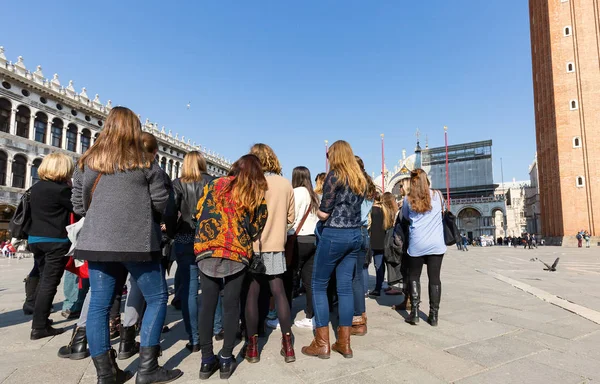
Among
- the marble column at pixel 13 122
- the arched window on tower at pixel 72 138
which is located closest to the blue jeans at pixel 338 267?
the marble column at pixel 13 122

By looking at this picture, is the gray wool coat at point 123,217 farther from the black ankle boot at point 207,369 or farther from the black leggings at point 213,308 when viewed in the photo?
the black ankle boot at point 207,369

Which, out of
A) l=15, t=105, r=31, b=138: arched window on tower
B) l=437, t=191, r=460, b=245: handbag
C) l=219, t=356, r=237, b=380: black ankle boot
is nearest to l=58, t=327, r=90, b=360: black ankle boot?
l=219, t=356, r=237, b=380: black ankle boot

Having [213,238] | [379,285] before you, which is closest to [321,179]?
[213,238]

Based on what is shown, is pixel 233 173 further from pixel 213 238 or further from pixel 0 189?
pixel 0 189

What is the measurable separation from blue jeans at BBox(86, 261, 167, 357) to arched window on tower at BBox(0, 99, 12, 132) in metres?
31.7

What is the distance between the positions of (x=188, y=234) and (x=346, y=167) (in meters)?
1.78

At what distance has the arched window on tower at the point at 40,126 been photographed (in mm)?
27969

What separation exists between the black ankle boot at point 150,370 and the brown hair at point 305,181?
2.15 metres

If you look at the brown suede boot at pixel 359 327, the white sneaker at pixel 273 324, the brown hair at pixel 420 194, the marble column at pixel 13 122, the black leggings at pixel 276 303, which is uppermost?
the marble column at pixel 13 122

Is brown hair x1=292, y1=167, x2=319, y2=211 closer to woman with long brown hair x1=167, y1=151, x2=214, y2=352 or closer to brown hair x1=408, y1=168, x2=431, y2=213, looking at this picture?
woman with long brown hair x1=167, y1=151, x2=214, y2=352

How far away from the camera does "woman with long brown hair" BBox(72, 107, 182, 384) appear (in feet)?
7.69

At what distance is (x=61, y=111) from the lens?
99.1ft

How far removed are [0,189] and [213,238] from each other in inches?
1216

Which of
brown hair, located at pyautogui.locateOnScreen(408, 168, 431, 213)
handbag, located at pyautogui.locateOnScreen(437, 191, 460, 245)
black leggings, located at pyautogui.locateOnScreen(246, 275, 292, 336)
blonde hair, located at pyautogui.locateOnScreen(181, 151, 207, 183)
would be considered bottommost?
black leggings, located at pyautogui.locateOnScreen(246, 275, 292, 336)
